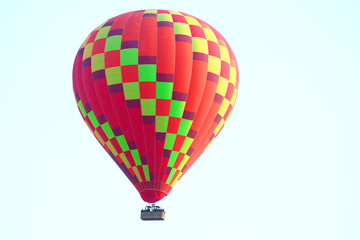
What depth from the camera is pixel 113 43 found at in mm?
31297

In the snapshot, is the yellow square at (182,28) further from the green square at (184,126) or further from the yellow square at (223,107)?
the green square at (184,126)

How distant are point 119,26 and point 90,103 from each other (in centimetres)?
255

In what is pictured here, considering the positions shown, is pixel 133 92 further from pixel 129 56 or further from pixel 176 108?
pixel 176 108

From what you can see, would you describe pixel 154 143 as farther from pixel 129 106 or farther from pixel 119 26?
pixel 119 26

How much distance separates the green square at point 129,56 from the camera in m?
30.8

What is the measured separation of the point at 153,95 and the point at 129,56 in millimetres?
1421

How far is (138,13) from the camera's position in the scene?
32.2 metres

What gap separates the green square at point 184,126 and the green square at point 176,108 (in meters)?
0.26

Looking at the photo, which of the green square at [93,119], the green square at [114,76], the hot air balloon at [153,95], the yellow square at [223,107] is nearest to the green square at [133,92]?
the hot air balloon at [153,95]

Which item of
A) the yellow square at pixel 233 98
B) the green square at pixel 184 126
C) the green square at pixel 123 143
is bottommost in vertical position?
the green square at pixel 123 143

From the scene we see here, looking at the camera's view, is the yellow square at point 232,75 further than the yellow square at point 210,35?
Yes

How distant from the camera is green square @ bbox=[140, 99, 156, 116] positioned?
30578 millimetres

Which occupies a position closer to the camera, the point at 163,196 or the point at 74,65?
the point at 163,196

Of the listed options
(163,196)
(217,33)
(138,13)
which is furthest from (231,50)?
(163,196)
